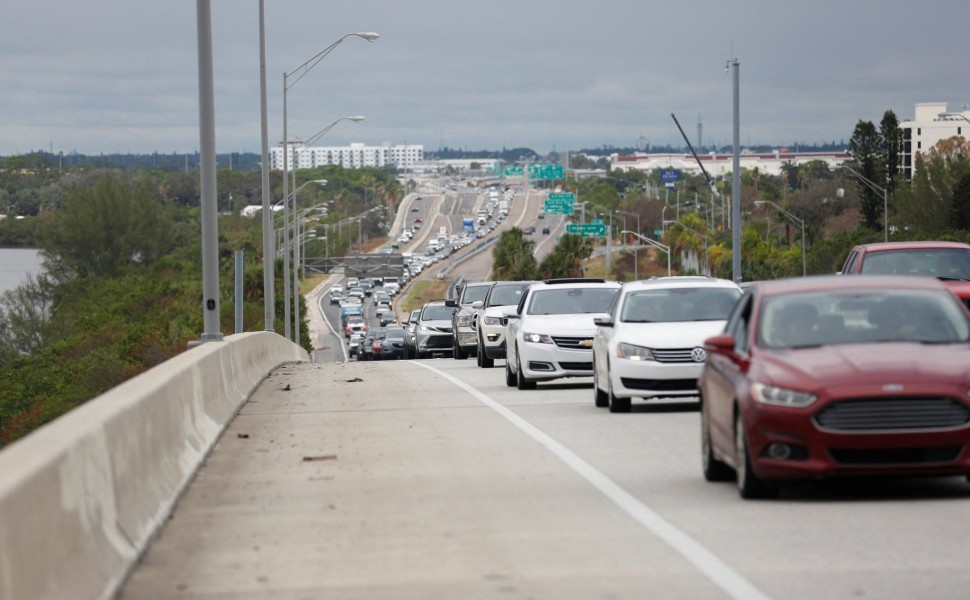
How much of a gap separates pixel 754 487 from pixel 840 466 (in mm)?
732

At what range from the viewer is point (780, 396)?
10711mm

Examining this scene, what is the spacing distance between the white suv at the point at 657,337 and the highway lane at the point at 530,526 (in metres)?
1.60

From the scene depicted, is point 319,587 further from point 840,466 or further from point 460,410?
point 460,410

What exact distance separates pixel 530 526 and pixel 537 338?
44.2 ft

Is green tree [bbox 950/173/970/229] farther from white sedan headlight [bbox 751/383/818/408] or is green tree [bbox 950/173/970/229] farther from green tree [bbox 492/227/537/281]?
white sedan headlight [bbox 751/383/818/408]

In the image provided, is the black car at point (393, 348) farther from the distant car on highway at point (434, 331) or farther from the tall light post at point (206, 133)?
the tall light post at point (206, 133)

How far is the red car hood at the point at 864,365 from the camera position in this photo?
10.6m

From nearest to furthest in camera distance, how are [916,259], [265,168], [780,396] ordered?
[780,396] < [916,259] < [265,168]

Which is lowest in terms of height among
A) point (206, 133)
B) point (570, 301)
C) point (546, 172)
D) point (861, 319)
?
point (570, 301)

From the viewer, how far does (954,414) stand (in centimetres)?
1055

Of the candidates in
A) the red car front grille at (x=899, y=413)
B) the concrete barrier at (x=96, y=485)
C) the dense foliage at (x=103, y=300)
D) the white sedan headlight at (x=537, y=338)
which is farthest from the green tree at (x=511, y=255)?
the red car front grille at (x=899, y=413)

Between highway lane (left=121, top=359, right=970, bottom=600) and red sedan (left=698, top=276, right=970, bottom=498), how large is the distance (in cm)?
33

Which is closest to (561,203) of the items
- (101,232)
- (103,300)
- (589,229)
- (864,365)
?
(589,229)

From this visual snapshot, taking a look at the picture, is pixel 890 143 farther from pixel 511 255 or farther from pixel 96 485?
pixel 96 485
